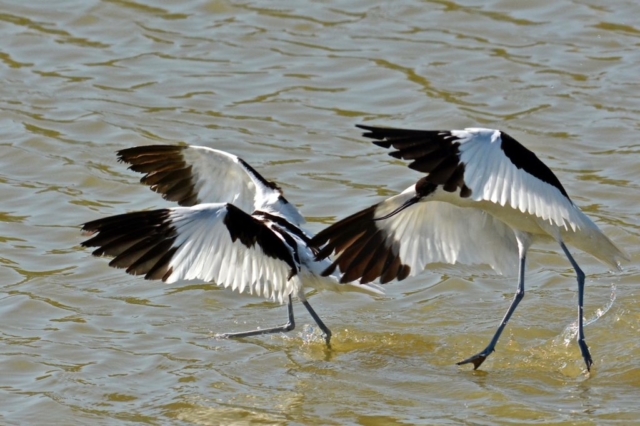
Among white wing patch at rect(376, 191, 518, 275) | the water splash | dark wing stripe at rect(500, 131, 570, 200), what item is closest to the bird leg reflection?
white wing patch at rect(376, 191, 518, 275)

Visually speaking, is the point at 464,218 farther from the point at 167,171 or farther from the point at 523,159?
the point at 167,171

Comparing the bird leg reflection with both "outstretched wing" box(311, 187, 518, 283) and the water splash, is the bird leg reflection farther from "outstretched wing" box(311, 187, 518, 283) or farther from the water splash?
the water splash

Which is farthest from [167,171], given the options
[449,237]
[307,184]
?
[307,184]

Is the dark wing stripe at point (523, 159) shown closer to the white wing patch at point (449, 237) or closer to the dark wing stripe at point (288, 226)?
the white wing patch at point (449, 237)

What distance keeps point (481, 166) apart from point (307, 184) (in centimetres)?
454

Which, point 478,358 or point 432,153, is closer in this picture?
point 432,153

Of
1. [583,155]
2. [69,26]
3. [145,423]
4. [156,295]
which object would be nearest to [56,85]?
[69,26]

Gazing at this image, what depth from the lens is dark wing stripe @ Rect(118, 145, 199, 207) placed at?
931 cm

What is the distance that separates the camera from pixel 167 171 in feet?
30.8

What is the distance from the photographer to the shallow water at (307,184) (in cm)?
795

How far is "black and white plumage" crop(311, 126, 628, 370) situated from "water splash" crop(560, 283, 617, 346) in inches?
16.5

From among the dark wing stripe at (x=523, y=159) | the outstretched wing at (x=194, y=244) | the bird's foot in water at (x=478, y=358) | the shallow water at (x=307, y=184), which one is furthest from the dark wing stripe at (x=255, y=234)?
the dark wing stripe at (x=523, y=159)

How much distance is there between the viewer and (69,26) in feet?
49.1

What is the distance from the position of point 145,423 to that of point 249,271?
1276 mm
